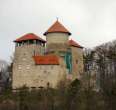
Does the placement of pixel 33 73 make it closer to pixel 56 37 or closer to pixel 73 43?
pixel 56 37

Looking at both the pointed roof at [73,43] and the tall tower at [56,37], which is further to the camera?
the pointed roof at [73,43]

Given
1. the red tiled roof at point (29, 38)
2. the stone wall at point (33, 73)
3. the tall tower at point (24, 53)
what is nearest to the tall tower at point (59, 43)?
the tall tower at point (24, 53)

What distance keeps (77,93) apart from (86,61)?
55.9 feet

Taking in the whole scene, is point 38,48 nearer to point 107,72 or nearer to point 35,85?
point 35,85

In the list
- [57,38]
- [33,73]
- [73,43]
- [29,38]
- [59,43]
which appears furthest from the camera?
[73,43]

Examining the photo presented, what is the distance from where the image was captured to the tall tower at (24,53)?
61969mm

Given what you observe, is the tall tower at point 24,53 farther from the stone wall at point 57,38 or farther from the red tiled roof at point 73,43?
the red tiled roof at point 73,43

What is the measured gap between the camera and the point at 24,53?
→ 2510 inches

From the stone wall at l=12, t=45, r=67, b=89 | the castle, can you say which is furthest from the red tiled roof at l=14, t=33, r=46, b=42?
the stone wall at l=12, t=45, r=67, b=89

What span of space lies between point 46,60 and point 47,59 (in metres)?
0.24

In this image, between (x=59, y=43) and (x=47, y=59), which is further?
(x=59, y=43)

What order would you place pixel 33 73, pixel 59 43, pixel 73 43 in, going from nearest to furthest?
pixel 33 73 → pixel 59 43 → pixel 73 43

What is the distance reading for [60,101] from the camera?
50000 mm

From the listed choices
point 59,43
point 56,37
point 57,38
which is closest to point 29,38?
point 56,37
